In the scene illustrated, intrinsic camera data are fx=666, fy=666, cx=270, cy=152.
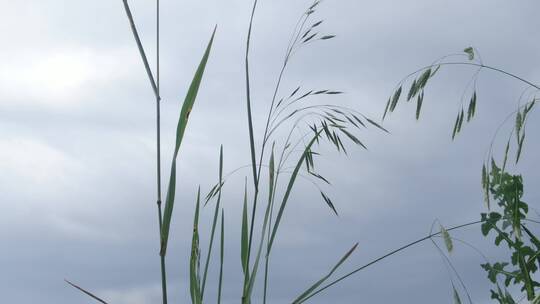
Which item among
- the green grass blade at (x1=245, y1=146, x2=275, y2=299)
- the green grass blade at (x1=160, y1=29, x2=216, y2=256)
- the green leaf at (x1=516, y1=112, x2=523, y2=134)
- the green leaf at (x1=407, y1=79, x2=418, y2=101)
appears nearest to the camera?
the green grass blade at (x1=160, y1=29, x2=216, y2=256)

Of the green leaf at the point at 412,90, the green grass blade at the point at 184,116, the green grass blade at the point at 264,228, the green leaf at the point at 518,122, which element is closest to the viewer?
the green grass blade at the point at 184,116

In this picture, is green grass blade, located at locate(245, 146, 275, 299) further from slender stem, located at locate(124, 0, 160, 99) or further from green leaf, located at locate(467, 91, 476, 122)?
green leaf, located at locate(467, 91, 476, 122)

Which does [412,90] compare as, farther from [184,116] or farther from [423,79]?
[184,116]

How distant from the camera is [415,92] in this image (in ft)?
6.29

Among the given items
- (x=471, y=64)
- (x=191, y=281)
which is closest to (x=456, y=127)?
(x=471, y=64)

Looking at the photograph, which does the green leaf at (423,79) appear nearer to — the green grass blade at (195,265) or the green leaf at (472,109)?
the green leaf at (472,109)

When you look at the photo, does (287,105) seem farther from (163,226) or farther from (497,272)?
(497,272)

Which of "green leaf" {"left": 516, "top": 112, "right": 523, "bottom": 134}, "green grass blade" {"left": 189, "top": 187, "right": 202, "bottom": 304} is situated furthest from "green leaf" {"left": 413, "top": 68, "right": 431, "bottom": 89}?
"green grass blade" {"left": 189, "top": 187, "right": 202, "bottom": 304}

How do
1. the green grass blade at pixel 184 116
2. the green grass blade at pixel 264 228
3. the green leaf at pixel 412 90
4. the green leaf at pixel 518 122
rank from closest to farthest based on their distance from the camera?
the green grass blade at pixel 184 116 → the green grass blade at pixel 264 228 → the green leaf at pixel 518 122 → the green leaf at pixel 412 90

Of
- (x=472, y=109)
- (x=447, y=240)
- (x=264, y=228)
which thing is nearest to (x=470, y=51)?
(x=472, y=109)

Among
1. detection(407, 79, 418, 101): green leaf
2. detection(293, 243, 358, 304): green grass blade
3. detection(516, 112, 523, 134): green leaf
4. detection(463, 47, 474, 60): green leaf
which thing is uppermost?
detection(463, 47, 474, 60): green leaf

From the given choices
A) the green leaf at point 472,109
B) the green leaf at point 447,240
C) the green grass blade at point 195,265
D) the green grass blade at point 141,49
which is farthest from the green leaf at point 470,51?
the green grass blade at point 141,49

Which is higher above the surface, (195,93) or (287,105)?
(287,105)

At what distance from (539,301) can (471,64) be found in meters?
0.82
